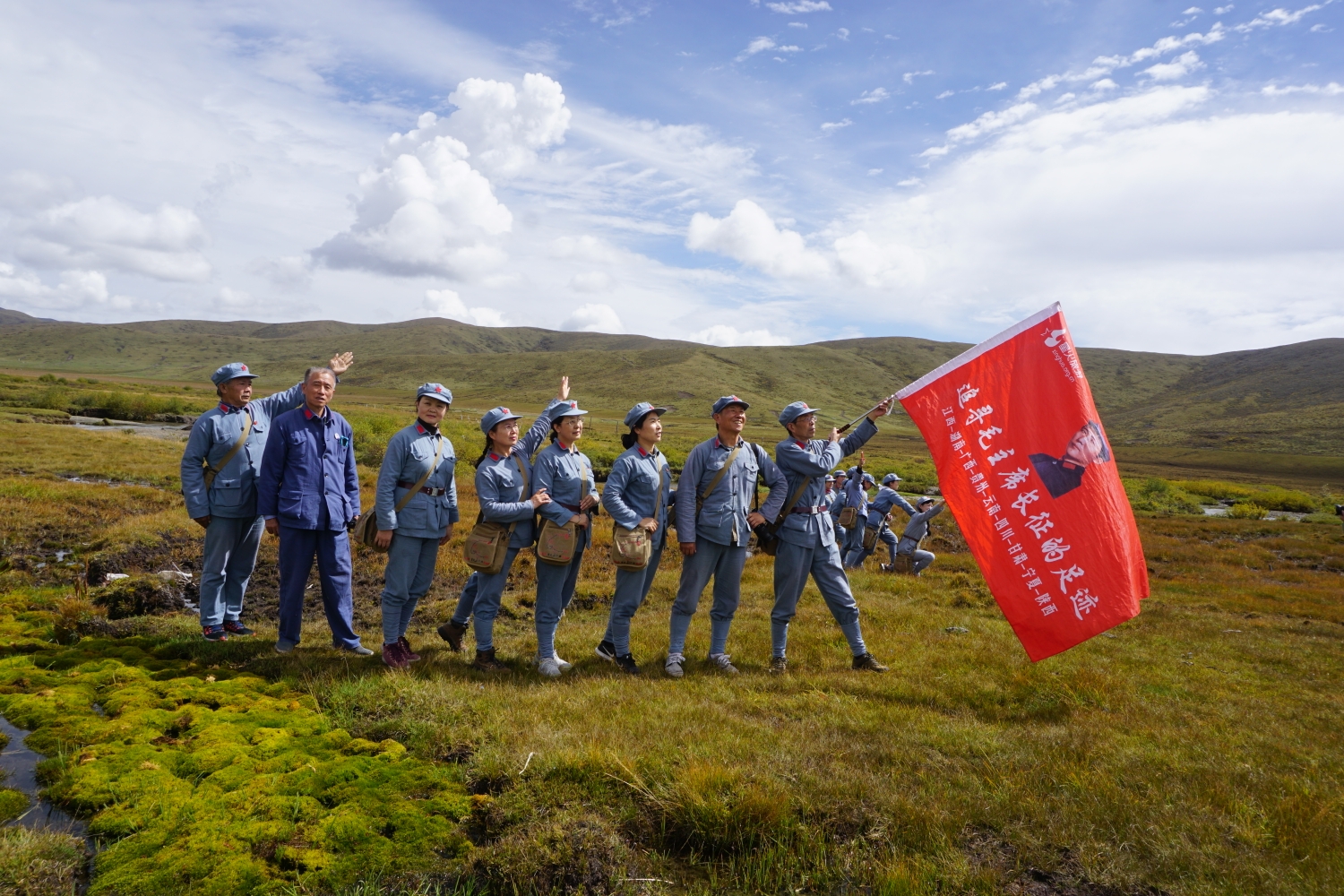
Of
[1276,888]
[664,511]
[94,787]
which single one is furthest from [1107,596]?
[94,787]

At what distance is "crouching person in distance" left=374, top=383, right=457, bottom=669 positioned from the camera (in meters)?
7.02

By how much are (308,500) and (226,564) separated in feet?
6.11

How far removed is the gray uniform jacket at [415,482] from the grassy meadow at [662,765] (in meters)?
1.44

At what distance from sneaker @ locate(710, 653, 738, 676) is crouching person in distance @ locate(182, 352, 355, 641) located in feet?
17.5

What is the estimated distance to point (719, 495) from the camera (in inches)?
300

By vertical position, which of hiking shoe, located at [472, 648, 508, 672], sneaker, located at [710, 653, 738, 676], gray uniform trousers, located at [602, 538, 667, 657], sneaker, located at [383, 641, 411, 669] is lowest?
sneaker, located at [710, 653, 738, 676]

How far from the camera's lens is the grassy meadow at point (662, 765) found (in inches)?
154

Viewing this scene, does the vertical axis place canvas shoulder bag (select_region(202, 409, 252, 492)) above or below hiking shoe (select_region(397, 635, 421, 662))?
above

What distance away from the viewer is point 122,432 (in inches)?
1273

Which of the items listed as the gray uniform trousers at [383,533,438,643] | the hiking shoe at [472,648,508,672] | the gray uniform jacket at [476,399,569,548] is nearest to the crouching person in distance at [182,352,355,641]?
the gray uniform trousers at [383,533,438,643]

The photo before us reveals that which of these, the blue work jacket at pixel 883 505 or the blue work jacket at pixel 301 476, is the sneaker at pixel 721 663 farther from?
the blue work jacket at pixel 883 505

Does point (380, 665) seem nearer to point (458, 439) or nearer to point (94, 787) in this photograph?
point (94, 787)

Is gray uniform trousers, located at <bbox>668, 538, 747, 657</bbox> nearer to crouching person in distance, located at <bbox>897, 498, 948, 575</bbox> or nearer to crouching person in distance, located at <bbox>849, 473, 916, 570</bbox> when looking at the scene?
crouching person in distance, located at <bbox>849, 473, 916, 570</bbox>

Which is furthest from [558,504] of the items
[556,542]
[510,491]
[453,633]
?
[453,633]
